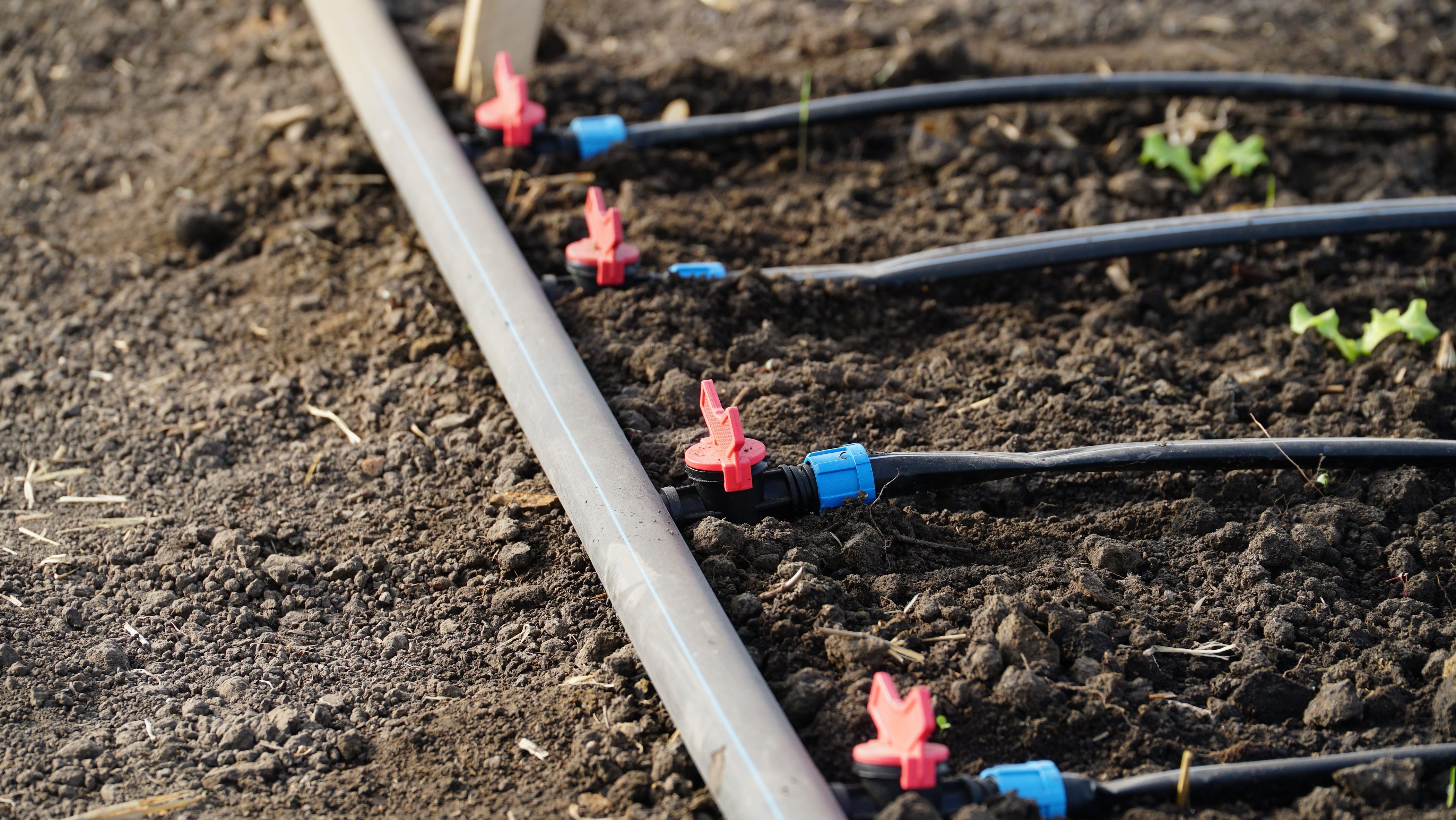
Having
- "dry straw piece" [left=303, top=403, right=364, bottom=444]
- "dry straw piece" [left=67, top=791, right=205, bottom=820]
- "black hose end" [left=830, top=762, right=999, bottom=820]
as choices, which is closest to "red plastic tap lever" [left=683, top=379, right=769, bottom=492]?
"black hose end" [left=830, top=762, right=999, bottom=820]

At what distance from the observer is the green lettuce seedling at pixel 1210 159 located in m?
3.62

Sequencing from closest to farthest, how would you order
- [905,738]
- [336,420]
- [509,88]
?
[905,738] → [336,420] → [509,88]

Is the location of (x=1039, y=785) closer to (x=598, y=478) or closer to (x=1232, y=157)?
(x=598, y=478)

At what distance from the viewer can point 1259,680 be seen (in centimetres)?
192

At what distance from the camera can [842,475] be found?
2.20 metres

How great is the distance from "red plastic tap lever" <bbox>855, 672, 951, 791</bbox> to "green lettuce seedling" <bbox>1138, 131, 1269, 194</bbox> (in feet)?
8.31

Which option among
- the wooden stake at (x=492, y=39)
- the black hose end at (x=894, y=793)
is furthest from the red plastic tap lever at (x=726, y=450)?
the wooden stake at (x=492, y=39)

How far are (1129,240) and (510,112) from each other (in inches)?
70.2

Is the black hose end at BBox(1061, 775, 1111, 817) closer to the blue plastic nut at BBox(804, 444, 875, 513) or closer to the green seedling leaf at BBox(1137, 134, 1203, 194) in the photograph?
the blue plastic nut at BBox(804, 444, 875, 513)

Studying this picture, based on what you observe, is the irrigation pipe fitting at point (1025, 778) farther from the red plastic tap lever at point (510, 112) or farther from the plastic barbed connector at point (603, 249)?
the red plastic tap lever at point (510, 112)

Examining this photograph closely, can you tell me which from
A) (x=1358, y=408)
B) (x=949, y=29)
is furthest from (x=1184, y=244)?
(x=949, y=29)

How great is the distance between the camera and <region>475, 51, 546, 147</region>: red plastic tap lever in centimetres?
334

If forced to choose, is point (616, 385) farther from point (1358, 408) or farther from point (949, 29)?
point (949, 29)

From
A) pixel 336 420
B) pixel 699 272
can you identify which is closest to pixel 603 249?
pixel 699 272
